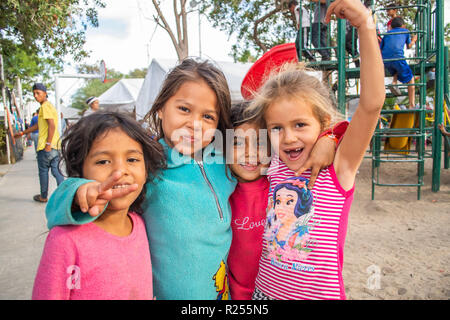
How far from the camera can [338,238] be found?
1250 mm

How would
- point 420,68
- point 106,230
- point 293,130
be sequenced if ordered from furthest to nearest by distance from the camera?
point 420,68 < point 293,130 < point 106,230

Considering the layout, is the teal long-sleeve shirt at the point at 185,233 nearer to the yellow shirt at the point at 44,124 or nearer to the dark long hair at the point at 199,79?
the dark long hair at the point at 199,79

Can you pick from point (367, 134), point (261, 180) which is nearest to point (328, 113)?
point (367, 134)

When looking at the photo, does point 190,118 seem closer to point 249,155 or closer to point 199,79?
point 199,79

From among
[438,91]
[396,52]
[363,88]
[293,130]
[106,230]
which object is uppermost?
[396,52]

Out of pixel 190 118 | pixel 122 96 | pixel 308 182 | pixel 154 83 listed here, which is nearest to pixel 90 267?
pixel 190 118

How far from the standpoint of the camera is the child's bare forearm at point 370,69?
110cm

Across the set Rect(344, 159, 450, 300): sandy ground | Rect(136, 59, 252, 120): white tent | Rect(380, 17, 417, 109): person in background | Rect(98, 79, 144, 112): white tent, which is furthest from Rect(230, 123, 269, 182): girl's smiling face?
Rect(98, 79, 144, 112): white tent

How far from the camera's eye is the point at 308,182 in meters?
1.32

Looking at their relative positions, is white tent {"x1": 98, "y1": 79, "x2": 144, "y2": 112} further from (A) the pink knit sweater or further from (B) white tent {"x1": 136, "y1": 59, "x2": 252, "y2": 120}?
(A) the pink knit sweater

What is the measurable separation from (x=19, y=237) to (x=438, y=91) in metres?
6.25

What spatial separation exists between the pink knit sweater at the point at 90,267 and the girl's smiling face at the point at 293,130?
683 millimetres

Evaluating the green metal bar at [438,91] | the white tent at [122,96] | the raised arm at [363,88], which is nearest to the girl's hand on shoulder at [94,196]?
the raised arm at [363,88]

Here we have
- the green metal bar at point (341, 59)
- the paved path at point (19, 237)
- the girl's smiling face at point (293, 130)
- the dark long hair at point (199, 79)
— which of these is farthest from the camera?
the green metal bar at point (341, 59)
